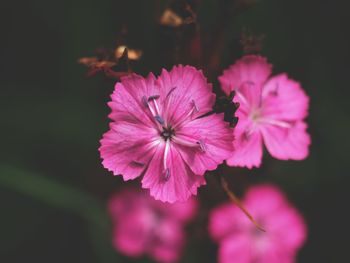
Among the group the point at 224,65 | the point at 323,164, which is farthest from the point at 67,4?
the point at 323,164

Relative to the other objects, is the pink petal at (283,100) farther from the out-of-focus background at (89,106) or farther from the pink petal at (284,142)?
the out-of-focus background at (89,106)

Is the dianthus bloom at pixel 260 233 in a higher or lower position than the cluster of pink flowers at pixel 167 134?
lower

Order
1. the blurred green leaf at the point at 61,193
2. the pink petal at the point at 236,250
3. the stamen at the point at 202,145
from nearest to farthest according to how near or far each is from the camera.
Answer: the stamen at the point at 202,145 < the pink petal at the point at 236,250 < the blurred green leaf at the point at 61,193

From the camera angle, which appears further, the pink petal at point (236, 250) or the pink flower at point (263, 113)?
the pink petal at point (236, 250)

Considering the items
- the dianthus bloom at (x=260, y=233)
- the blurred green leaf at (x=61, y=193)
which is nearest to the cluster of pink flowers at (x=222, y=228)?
the dianthus bloom at (x=260, y=233)

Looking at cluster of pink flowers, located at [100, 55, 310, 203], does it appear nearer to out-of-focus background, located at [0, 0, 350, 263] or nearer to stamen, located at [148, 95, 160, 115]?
stamen, located at [148, 95, 160, 115]

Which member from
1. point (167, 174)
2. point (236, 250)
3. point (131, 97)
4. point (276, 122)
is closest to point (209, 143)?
point (167, 174)

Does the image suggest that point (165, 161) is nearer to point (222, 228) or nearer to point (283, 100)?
point (283, 100)

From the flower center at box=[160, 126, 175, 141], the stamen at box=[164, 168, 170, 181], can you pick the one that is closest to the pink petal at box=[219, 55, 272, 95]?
the flower center at box=[160, 126, 175, 141]
